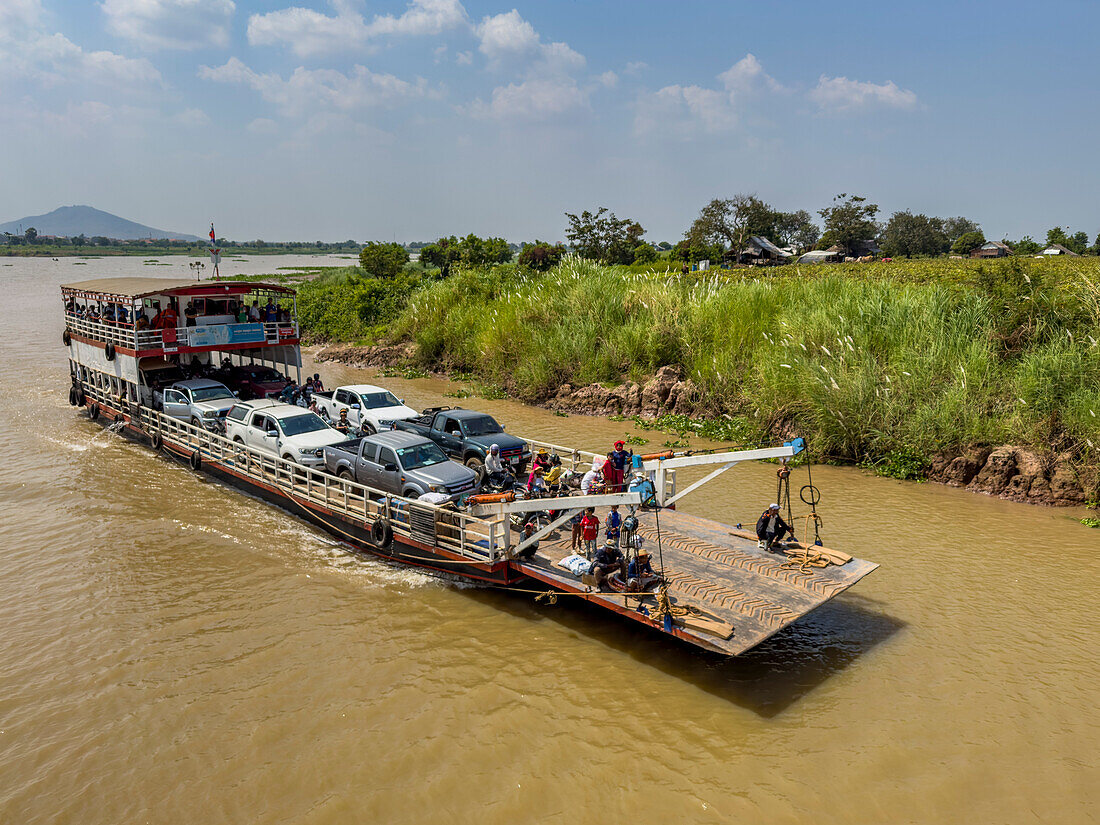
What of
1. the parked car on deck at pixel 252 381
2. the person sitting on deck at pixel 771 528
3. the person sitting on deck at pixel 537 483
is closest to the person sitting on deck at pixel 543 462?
the person sitting on deck at pixel 537 483

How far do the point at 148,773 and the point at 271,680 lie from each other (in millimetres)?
1889

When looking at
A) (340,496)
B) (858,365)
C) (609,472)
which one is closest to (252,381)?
(340,496)

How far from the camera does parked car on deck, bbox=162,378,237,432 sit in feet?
64.0

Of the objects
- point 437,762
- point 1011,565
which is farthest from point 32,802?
point 1011,565

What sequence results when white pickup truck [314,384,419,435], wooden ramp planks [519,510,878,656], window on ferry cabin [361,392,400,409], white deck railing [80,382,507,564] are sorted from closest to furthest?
wooden ramp planks [519,510,878,656]
white deck railing [80,382,507,564]
white pickup truck [314,384,419,435]
window on ferry cabin [361,392,400,409]

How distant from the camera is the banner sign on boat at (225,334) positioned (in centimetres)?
2172

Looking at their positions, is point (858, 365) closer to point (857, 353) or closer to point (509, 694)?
point (857, 353)

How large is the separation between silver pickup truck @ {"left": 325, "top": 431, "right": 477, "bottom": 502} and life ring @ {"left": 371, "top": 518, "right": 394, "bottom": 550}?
92cm

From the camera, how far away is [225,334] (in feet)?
72.6

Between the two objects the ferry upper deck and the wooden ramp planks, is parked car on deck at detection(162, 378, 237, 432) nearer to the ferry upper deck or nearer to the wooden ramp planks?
the ferry upper deck

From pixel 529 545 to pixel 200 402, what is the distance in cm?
→ 1395

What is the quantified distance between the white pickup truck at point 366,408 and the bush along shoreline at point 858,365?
872 cm

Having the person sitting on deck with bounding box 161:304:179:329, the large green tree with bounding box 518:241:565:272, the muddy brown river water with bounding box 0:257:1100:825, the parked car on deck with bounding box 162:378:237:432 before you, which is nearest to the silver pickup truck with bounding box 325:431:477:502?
the muddy brown river water with bounding box 0:257:1100:825

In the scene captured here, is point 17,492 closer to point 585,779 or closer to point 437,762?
point 437,762
